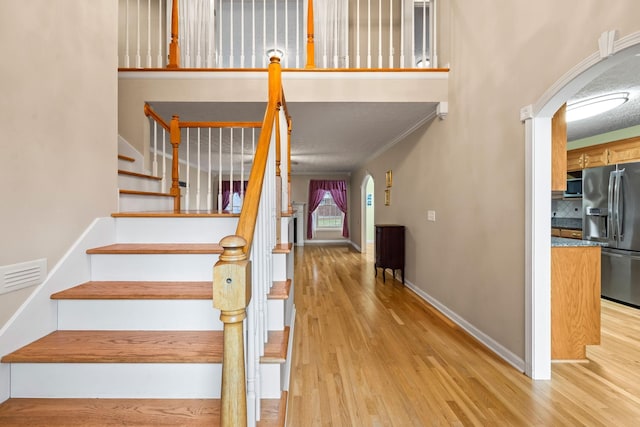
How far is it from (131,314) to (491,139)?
9.16 feet

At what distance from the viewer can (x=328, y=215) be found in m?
10.3

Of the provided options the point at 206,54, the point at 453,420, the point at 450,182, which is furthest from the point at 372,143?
the point at 453,420

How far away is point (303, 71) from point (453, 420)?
3.20 metres

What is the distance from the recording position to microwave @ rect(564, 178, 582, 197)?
470 cm

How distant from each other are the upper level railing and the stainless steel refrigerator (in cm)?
277

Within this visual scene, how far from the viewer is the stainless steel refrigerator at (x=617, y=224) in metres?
3.62

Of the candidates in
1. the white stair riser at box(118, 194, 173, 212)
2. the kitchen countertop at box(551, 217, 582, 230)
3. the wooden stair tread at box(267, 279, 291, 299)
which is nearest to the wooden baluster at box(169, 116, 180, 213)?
the white stair riser at box(118, 194, 173, 212)

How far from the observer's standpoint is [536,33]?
2.03 metres

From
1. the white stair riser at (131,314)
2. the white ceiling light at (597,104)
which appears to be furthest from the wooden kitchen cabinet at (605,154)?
the white stair riser at (131,314)

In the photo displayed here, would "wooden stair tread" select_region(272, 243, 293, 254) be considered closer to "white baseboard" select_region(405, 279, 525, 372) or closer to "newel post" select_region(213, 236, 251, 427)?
"newel post" select_region(213, 236, 251, 427)

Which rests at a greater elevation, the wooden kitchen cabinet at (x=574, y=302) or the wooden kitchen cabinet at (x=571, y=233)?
the wooden kitchen cabinet at (x=571, y=233)

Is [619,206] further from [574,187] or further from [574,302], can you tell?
[574,302]

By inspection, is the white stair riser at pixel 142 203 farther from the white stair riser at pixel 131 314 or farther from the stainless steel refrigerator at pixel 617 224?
the stainless steel refrigerator at pixel 617 224

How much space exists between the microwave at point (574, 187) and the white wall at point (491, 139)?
2680 mm
